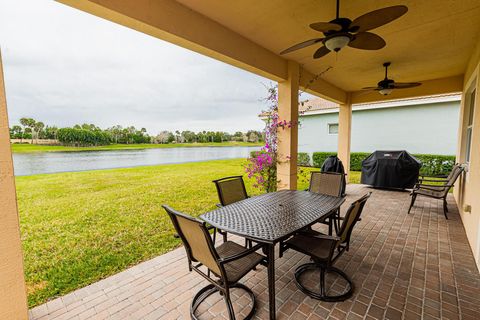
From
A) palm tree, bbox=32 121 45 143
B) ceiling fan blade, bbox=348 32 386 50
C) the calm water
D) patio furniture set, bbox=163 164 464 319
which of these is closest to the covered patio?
patio furniture set, bbox=163 164 464 319

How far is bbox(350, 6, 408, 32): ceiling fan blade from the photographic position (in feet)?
5.64

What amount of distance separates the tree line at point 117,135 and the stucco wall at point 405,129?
21.9 feet

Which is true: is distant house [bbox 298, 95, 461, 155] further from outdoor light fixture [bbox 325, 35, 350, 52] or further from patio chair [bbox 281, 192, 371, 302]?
patio chair [bbox 281, 192, 371, 302]

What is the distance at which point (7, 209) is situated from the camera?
4.92ft

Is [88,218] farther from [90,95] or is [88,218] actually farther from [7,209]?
[90,95]

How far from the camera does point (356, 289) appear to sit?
7.11ft

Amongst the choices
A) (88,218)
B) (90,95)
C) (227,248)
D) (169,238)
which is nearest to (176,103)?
(90,95)

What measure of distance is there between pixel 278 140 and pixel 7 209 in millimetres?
4176

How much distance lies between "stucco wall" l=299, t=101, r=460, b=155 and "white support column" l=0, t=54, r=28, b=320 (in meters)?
12.0

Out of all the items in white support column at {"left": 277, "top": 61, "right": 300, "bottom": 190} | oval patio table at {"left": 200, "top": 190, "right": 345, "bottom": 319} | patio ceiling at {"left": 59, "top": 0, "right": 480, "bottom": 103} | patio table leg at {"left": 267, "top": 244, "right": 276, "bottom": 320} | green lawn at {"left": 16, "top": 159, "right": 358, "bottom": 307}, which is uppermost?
patio ceiling at {"left": 59, "top": 0, "right": 480, "bottom": 103}

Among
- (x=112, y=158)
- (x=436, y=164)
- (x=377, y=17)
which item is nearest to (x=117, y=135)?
(x=112, y=158)

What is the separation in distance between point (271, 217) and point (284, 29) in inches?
109

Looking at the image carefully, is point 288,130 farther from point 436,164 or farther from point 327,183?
point 436,164

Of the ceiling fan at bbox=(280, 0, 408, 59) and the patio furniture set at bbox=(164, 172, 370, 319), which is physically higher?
the ceiling fan at bbox=(280, 0, 408, 59)
